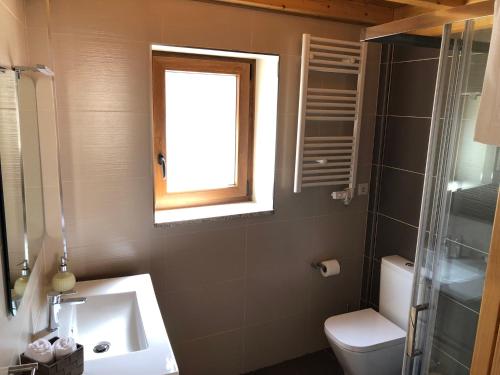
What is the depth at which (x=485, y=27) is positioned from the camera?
1.13 metres

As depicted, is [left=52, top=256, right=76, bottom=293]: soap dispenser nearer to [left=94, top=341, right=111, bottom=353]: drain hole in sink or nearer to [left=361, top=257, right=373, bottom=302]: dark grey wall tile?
[left=94, top=341, right=111, bottom=353]: drain hole in sink

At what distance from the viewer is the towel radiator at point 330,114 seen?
229cm

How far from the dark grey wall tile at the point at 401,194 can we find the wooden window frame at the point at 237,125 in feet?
2.87

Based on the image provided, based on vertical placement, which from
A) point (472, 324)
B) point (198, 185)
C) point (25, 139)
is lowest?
point (472, 324)

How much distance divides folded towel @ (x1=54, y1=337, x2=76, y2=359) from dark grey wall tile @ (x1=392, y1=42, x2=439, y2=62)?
2.15 m

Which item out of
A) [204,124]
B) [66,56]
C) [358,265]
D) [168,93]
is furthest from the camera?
[358,265]

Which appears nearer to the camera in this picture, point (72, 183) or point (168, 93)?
point (72, 183)

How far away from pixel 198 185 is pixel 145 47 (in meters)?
0.87

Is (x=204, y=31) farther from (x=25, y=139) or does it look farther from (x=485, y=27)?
(x=485, y=27)

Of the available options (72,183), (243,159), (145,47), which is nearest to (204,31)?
(145,47)

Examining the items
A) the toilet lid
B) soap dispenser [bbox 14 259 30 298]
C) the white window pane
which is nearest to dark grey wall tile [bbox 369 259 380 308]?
the toilet lid

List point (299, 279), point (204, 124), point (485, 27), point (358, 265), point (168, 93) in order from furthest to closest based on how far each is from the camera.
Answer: point (358, 265) < point (299, 279) < point (204, 124) < point (168, 93) < point (485, 27)

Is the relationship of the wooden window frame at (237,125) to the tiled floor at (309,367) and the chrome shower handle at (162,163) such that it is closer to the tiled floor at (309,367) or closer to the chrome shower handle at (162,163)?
the chrome shower handle at (162,163)

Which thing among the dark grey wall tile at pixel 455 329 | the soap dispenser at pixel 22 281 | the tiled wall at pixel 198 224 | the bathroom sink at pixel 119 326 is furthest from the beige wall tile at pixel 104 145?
the dark grey wall tile at pixel 455 329
